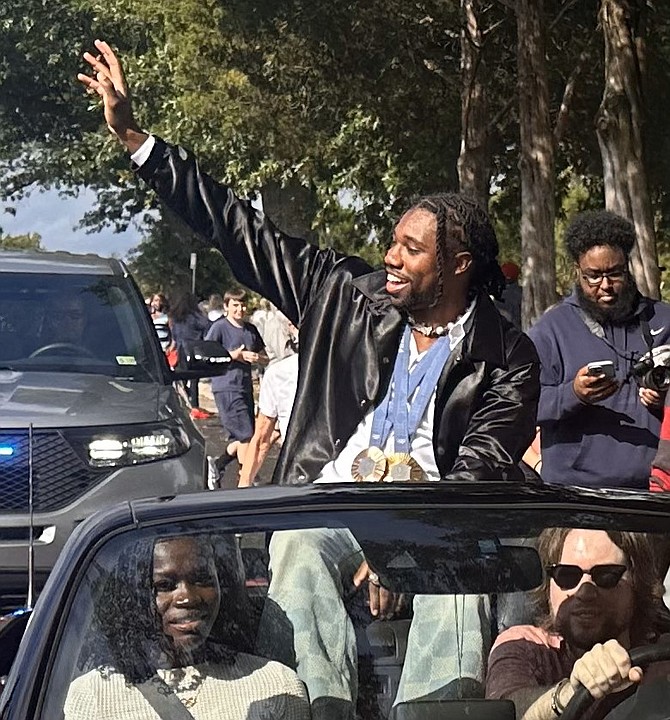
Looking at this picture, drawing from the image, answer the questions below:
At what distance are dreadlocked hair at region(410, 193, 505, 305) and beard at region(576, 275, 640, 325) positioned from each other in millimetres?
968

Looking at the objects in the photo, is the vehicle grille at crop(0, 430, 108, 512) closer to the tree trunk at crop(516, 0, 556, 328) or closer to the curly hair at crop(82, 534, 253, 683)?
the curly hair at crop(82, 534, 253, 683)

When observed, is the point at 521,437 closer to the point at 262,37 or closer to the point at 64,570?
the point at 64,570

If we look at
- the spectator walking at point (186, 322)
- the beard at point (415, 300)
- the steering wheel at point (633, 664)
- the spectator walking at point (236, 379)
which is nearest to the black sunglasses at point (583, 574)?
the steering wheel at point (633, 664)

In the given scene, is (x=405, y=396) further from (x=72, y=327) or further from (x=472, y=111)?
(x=472, y=111)

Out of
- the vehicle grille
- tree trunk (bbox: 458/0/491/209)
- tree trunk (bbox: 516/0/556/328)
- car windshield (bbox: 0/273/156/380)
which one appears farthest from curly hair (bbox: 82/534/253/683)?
tree trunk (bbox: 458/0/491/209)

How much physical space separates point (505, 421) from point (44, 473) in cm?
330

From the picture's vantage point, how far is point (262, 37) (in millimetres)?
28438

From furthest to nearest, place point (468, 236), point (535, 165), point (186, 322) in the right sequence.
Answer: point (186, 322) < point (535, 165) < point (468, 236)

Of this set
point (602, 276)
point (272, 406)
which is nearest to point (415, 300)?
point (602, 276)

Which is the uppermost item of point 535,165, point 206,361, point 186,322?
point 535,165

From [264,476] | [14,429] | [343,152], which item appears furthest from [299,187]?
[14,429]

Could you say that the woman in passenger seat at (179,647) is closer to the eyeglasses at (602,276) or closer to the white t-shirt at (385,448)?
the white t-shirt at (385,448)

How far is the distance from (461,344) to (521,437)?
322mm

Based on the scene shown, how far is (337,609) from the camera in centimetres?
351
